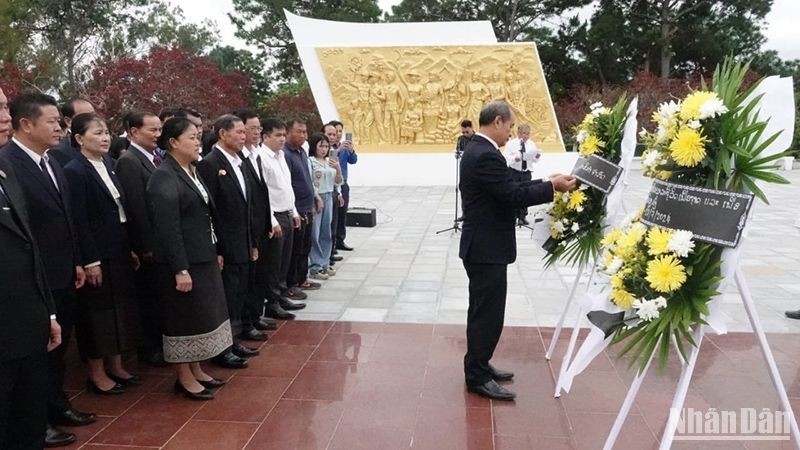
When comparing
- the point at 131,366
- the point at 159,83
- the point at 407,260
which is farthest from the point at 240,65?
the point at 131,366

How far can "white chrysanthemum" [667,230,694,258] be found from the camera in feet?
7.28

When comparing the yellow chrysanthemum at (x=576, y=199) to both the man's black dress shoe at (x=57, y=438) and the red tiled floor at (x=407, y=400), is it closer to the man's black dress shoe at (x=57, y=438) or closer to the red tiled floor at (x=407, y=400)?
the red tiled floor at (x=407, y=400)

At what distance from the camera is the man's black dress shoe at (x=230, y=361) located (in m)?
3.80

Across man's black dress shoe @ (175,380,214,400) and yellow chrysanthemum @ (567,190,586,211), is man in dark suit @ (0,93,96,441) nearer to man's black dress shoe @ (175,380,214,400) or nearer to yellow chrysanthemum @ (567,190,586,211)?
man's black dress shoe @ (175,380,214,400)

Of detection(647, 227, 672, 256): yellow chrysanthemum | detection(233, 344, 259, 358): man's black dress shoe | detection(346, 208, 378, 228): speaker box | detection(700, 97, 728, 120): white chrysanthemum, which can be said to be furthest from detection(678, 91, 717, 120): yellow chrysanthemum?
detection(346, 208, 378, 228): speaker box

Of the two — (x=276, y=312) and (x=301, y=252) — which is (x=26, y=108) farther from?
(x=301, y=252)

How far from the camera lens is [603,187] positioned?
318 cm

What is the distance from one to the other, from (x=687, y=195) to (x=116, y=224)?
292 cm

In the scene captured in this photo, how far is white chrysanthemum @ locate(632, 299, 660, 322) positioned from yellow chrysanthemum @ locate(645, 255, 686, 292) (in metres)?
0.06

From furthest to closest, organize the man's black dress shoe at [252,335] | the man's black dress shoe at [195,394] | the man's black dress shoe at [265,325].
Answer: the man's black dress shoe at [265,325], the man's black dress shoe at [252,335], the man's black dress shoe at [195,394]

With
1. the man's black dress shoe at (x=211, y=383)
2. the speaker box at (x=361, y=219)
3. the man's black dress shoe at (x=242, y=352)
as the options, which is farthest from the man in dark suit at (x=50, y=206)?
the speaker box at (x=361, y=219)

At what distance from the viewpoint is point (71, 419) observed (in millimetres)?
3016

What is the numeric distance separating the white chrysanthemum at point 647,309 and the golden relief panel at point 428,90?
14.2 meters

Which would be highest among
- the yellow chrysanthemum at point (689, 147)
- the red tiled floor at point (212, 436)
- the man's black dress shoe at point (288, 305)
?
the yellow chrysanthemum at point (689, 147)
